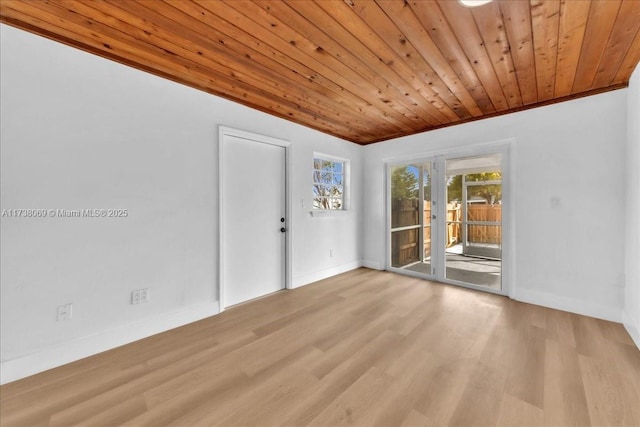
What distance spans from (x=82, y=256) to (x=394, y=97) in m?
3.36

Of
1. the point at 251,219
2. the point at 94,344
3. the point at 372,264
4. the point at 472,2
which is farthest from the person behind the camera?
the point at 372,264

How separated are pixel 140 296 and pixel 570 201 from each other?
4.60 metres

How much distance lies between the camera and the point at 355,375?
180 centimetres

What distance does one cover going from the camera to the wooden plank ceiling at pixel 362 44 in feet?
5.30

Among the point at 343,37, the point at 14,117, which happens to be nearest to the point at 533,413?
the point at 343,37

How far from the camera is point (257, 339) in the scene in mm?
2299

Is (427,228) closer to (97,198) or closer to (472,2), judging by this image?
(472,2)

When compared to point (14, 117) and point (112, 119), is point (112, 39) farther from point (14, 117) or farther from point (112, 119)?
point (14, 117)

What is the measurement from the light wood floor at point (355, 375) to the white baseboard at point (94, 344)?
75 mm

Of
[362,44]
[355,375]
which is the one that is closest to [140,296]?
[355,375]

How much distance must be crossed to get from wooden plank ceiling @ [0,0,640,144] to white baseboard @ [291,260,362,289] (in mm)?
2475

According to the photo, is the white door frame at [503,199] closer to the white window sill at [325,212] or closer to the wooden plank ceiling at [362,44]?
the wooden plank ceiling at [362,44]

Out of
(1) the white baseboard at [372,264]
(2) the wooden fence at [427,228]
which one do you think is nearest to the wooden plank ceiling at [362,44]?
(2) the wooden fence at [427,228]

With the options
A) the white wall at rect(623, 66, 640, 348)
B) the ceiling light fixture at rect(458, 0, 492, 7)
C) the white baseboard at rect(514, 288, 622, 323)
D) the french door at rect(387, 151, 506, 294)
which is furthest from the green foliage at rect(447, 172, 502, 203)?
the ceiling light fixture at rect(458, 0, 492, 7)
